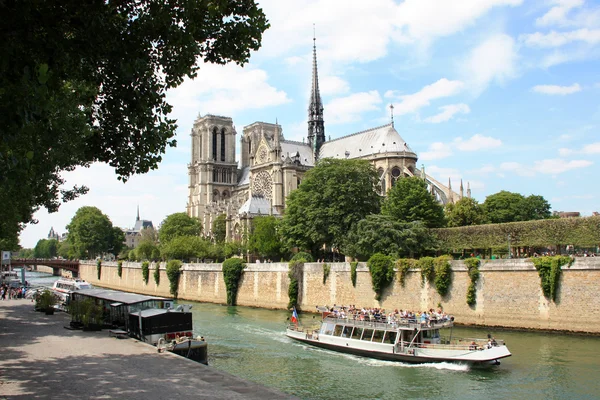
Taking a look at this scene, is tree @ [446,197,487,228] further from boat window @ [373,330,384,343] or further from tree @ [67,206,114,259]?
tree @ [67,206,114,259]

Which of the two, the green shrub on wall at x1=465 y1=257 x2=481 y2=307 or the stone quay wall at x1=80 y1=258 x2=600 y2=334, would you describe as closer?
the stone quay wall at x1=80 y1=258 x2=600 y2=334

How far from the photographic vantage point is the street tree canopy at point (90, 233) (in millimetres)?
101812

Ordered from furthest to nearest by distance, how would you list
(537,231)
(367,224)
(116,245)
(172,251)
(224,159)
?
1. (224,159)
2. (116,245)
3. (172,251)
4. (367,224)
5. (537,231)

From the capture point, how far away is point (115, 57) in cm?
1092

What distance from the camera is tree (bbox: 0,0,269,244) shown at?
27.8 ft

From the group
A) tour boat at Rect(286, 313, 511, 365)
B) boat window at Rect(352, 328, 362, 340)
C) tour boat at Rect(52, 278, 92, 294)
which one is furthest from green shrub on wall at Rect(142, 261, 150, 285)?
boat window at Rect(352, 328, 362, 340)

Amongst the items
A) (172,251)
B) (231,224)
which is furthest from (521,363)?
(231,224)

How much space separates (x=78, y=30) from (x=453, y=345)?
1811 centimetres

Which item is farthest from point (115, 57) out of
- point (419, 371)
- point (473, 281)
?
point (473, 281)

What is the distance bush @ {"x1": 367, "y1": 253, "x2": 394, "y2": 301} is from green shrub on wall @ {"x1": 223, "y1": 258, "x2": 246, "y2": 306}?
14670 millimetres

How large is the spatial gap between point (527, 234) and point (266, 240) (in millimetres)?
30230

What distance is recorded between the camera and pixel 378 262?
3581 centimetres

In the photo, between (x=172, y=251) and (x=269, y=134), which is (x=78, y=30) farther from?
(x=269, y=134)

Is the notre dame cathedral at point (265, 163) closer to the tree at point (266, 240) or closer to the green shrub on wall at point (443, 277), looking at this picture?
the tree at point (266, 240)
